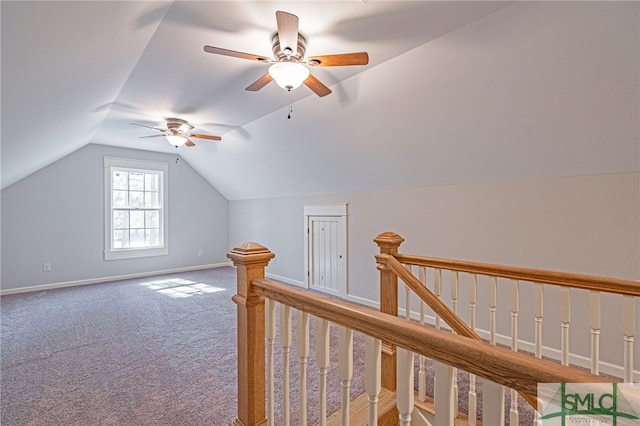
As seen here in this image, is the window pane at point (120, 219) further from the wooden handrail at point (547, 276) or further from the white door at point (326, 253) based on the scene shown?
the wooden handrail at point (547, 276)

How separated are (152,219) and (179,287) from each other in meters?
1.77

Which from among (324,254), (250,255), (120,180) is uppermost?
(120,180)

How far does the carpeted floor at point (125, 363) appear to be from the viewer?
79.3 inches

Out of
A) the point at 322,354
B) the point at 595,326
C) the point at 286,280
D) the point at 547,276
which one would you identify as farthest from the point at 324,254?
the point at 322,354

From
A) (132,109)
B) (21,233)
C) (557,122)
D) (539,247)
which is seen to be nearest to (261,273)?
(557,122)

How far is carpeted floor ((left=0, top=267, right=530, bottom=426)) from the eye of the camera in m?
2.01

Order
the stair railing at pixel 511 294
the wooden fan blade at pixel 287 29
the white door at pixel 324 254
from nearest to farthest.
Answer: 1. the stair railing at pixel 511 294
2. the wooden fan blade at pixel 287 29
3. the white door at pixel 324 254

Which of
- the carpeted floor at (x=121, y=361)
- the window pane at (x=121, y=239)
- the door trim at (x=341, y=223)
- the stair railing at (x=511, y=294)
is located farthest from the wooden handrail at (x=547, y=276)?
the window pane at (x=121, y=239)

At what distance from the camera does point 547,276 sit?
154cm

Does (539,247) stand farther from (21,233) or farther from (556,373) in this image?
(21,233)

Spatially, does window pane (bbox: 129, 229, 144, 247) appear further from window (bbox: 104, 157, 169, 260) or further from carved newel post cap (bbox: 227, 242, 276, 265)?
carved newel post cap (bbox: 227, 242, 276, 265)

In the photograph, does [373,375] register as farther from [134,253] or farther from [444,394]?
[134,253]

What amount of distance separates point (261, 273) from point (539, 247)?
2.63m

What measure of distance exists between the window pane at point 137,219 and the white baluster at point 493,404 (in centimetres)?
651
